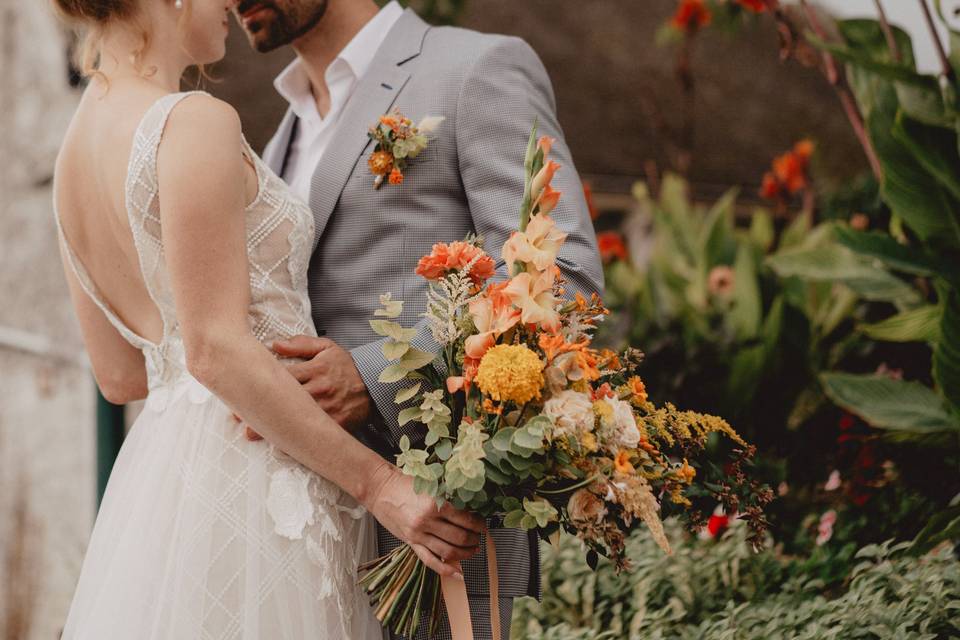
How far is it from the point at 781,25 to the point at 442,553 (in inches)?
93.3

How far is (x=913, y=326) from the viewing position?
3301 millimetres

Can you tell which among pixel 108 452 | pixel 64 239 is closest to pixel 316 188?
pixel 64 239

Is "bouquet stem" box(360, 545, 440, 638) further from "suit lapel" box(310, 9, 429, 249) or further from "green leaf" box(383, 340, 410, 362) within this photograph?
"suit lapel" box(310, 9, 429, 249)

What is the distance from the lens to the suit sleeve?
2137 millimetres

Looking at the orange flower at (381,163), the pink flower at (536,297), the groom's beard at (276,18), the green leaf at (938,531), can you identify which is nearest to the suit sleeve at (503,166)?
the orange flower at (381,163)

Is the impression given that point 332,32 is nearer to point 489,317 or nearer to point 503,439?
point 489,317

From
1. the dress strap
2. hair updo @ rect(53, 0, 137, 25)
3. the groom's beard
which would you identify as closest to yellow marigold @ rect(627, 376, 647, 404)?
the dress strap

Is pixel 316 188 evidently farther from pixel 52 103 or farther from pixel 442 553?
pixel 52 103

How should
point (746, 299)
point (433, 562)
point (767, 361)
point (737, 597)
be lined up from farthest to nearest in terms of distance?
point (746, 299) < point (767, 361) < point (737, 597) < point (433, 562)

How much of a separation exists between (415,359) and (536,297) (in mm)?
251

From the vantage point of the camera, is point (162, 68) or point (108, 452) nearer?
point (162, 68)

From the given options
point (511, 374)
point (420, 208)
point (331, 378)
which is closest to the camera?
point (511, 374)

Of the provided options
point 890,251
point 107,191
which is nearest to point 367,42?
point 107,191

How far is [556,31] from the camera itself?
10.1 meters
